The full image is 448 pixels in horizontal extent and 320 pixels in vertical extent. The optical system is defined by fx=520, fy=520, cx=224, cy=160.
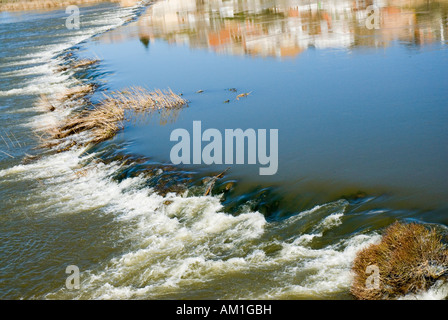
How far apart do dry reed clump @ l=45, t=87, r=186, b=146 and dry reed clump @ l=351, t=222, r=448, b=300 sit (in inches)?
515

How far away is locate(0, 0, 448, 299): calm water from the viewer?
10484 millimetres

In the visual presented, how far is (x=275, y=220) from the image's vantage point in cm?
1197

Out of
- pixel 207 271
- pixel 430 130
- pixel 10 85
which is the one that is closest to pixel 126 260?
pixel 207 271

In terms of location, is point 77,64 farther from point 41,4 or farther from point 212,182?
point 41,4

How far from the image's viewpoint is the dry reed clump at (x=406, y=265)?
26.7 feet

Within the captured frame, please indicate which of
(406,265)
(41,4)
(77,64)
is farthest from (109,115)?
(41,4)

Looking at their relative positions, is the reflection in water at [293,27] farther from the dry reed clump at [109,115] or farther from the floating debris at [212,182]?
the floating debris at [212,182]

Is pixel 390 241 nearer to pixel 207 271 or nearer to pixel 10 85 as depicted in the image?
pixel 207 271

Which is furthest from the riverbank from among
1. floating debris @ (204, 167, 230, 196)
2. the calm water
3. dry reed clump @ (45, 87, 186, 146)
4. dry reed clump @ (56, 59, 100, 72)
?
floating debris @ (204, 167, 230, 196)

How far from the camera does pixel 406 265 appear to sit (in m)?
8.18

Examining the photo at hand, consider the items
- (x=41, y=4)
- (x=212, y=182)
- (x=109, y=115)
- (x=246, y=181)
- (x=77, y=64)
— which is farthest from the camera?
(x=41, y=4)

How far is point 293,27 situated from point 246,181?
2557cm

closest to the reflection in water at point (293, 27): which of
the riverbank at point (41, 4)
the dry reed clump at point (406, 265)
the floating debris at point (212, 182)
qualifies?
the floating debris at point (212, 182)
